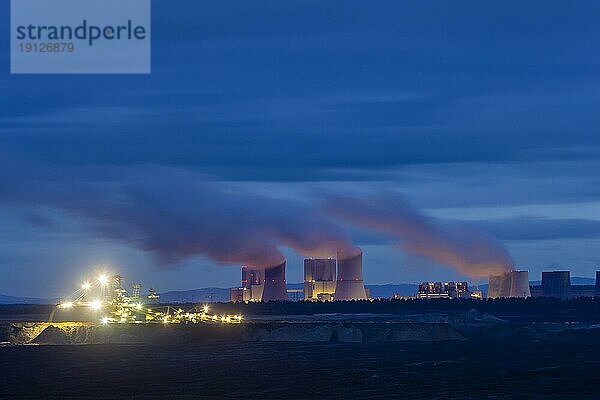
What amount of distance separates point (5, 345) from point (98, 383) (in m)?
65.7

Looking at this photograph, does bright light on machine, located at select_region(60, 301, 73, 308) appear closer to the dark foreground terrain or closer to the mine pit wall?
the mine pit wall

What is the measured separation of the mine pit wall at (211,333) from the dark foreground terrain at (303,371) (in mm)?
4541

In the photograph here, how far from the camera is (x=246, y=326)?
15925 centimetres

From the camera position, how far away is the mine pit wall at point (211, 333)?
151 m

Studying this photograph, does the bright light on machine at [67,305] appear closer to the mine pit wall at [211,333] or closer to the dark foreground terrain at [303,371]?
the mine pit wall at [211,333]

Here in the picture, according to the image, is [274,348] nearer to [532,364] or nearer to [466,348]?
[466,348]

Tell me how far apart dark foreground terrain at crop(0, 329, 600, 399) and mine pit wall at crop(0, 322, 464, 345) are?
4.54 m

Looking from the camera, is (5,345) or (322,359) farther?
(5,345)

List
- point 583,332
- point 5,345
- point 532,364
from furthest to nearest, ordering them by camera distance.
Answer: point 583,332 < point 5,345 < point 532,364

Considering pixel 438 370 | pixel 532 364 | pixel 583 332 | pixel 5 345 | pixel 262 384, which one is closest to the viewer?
pixel 262 384

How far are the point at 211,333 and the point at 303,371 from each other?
187ft

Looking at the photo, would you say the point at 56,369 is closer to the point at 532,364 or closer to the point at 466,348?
the point at 532,364

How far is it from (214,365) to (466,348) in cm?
4522

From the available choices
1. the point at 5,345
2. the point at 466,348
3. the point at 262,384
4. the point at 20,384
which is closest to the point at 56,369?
the point at 20,384
